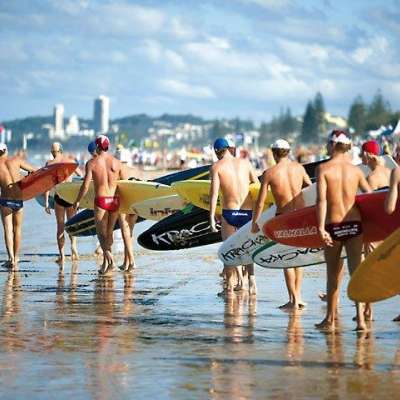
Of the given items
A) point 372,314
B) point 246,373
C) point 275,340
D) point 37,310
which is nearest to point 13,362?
point 246,373

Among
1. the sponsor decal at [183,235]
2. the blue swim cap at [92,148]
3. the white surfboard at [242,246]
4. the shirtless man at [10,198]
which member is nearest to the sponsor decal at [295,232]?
the white surfboard at [242,246]

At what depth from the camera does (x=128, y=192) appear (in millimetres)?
15758

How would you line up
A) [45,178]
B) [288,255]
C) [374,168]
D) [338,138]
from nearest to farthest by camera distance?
[338,138] → [374,168] → [288,255] → [45,178]

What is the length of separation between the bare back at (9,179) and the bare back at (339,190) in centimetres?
716

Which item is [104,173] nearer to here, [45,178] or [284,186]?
[45,178]

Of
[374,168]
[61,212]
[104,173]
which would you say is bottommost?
[61,212]

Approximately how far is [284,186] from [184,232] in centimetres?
467

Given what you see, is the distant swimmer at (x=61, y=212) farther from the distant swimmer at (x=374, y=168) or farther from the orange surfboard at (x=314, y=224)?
the distant swimmer at (x=374, y=168)

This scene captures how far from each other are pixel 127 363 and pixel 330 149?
267 centimetres

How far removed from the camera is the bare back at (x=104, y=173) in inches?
583

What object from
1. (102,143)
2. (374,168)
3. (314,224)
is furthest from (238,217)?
(102,143)

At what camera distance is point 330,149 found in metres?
9.70

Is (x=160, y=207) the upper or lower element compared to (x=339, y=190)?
lower

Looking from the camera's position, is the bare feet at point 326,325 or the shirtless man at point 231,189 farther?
A: the shirtless man at point 231,189
